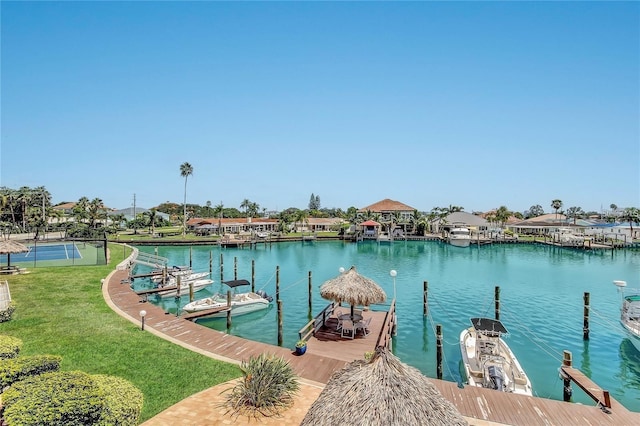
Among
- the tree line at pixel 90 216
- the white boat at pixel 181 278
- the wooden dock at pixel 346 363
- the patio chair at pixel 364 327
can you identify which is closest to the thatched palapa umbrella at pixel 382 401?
the wooden dock at pixel 346 363

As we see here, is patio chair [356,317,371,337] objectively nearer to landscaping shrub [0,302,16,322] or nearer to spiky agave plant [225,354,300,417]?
spiky agave plant [225,354,300,417]

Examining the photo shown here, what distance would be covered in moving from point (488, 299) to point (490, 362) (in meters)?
16.8

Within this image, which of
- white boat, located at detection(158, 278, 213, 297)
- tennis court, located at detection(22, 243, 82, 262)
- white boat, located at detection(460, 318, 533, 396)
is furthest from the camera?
tennis court, located at detection(22, 243, 82, 262)

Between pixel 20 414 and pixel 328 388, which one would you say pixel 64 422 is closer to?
pixel 20 414

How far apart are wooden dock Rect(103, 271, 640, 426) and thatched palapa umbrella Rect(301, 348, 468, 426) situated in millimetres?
3303

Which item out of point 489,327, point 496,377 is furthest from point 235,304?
point 496,377

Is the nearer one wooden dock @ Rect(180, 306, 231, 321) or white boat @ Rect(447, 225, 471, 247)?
wooden dock @ Rect(180, 306, 231, 321)

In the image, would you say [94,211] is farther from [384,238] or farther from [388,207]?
[388,207]

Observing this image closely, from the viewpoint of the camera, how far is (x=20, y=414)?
18.2 ft

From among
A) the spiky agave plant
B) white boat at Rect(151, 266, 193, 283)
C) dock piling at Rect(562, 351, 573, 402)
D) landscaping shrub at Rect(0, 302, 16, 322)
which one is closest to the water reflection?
dock piling at Rect(562, 351, 573, 402)

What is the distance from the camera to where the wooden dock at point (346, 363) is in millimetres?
8961

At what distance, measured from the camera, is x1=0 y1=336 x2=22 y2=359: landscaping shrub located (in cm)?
838

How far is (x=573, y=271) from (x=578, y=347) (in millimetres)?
29237

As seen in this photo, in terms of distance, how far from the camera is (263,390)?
9.02 m
